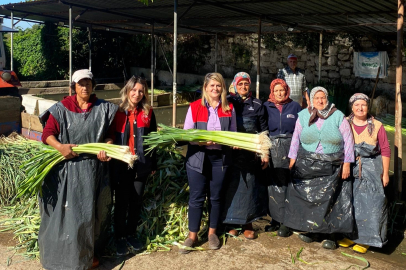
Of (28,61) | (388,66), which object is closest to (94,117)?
(388,66)

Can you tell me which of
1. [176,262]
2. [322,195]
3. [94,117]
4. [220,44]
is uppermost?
[220,44]

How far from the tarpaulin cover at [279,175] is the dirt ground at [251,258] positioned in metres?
0.33

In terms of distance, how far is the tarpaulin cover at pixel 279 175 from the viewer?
4176 millimetres

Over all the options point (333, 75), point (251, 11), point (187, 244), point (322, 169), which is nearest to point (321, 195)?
Answer: point (322, 169)

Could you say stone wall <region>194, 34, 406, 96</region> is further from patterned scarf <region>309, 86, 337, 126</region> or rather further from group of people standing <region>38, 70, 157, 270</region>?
group of people standing <region>38, 70, 157, 270</region>

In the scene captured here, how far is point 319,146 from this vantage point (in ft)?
13.1

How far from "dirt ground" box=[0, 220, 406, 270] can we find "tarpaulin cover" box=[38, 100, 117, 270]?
Answer: 0.30m

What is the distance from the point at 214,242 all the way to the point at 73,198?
1389 mm

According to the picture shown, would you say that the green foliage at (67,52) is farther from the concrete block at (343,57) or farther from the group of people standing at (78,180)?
the group of people standing at (78,180)

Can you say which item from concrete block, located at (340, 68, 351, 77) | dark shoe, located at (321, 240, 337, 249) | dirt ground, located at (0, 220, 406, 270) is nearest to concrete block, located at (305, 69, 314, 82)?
concrete block, located at (340, 68, 351, 77)

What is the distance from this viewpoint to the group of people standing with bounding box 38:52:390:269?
352cm

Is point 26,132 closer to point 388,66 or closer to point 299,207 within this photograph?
point 299,207

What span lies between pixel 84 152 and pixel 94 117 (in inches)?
12.0

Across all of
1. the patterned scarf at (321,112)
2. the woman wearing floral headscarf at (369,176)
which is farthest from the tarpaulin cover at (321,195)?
the patterned scarf at (321,112)
